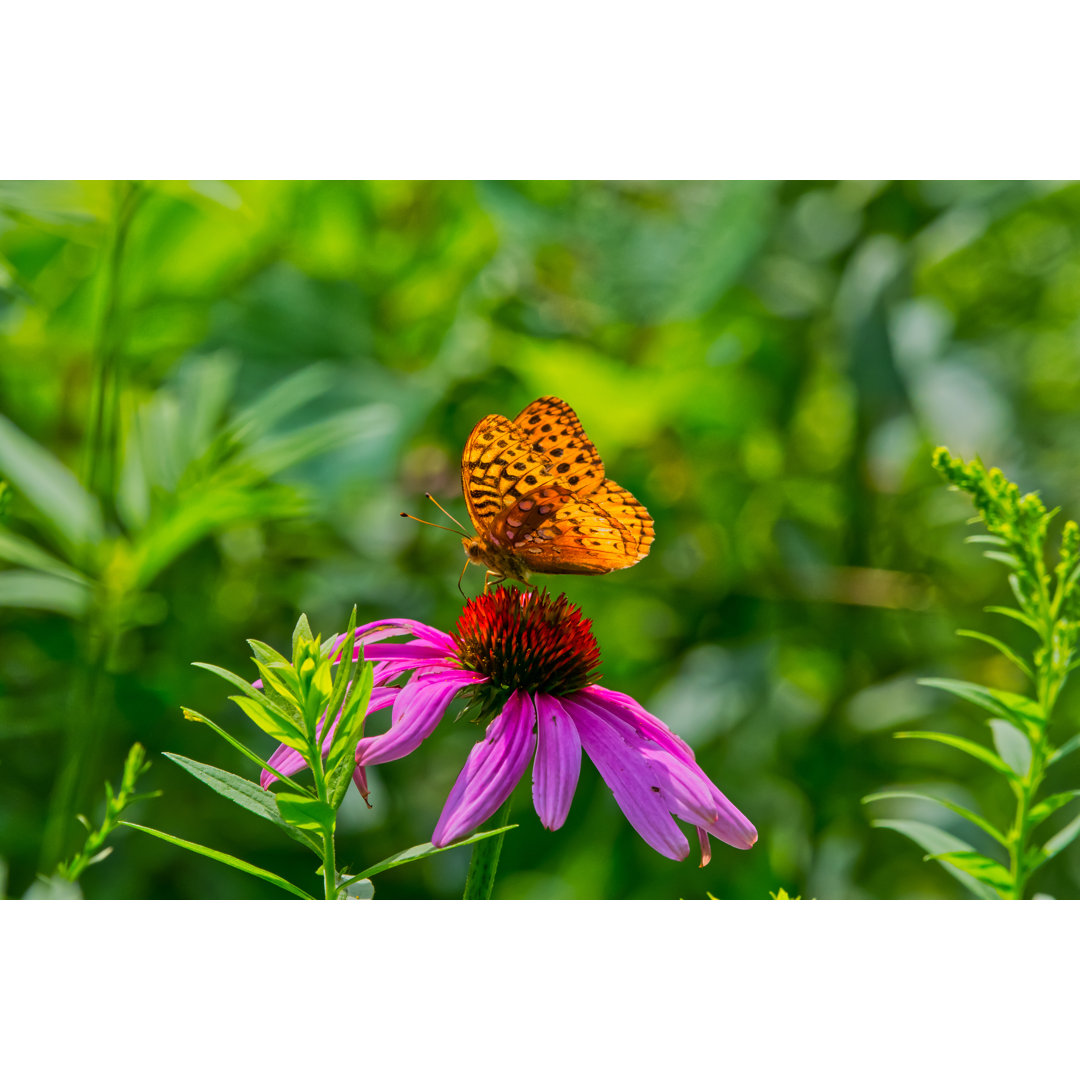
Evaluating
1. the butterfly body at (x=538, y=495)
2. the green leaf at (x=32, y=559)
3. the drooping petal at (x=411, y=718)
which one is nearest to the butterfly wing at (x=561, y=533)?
the butterfly body at (x=538, y=495)

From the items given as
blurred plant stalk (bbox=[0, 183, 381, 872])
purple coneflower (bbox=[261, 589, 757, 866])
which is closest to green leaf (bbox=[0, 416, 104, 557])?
blurred plant stalk (bbox=[0, 183, 381, 872])

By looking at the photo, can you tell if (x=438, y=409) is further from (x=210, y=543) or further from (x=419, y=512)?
(x=210, y=543)

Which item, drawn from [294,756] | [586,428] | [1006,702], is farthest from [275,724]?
[586,428]

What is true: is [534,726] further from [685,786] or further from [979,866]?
[979,866]

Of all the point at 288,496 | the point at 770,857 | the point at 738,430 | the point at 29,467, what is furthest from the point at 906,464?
the point at 29,467

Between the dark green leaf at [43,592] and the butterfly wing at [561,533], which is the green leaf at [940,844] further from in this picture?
the dark green leaf at [43,592]
